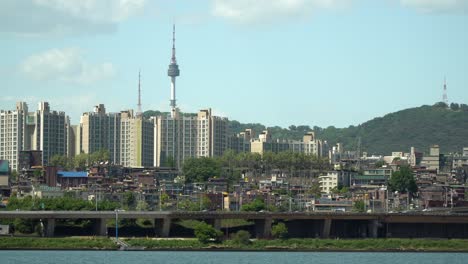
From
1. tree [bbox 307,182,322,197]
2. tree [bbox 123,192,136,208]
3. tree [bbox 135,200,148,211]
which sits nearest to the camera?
tree [bbox 135,200,148,211]

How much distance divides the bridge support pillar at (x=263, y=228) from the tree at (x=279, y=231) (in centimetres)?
51

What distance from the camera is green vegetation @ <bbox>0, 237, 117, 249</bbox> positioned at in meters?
109

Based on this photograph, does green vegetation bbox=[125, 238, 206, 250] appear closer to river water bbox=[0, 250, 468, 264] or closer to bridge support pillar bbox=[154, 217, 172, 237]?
river water bbox=[0, 250, 468, 264]

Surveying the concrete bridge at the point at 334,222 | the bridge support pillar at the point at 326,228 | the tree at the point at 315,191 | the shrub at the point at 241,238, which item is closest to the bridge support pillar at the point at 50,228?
the concrete bridge at the point at 334,222

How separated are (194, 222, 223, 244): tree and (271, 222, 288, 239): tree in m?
5.97

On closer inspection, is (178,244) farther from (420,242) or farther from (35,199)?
(35,199)

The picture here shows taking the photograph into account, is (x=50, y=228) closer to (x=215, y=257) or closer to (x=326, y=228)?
(x=215, y=257)

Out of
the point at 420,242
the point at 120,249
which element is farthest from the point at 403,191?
the point at 120,249

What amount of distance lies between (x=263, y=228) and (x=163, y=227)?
8.27 meters

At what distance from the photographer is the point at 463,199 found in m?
183

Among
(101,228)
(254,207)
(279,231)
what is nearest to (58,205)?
(101,228)

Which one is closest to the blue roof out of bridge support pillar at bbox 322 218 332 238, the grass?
bridge support pillar at bbox 322 218 332 238

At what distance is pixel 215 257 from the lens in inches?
3900

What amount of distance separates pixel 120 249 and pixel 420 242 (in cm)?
2447
